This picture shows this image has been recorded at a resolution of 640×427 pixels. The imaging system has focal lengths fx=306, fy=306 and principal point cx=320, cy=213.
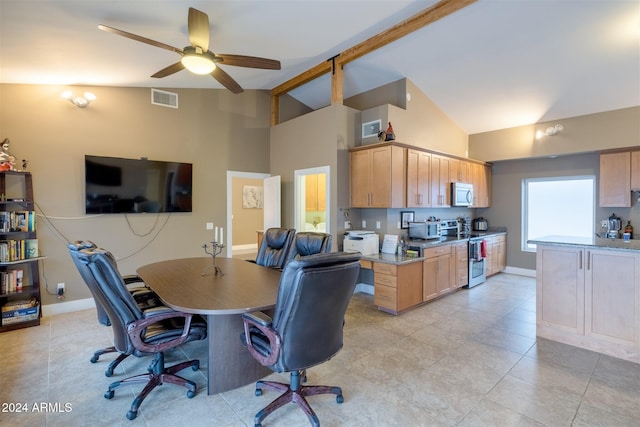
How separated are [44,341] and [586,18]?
22.7 ft

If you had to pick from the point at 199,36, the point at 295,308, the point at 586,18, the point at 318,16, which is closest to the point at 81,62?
the point at 199,36

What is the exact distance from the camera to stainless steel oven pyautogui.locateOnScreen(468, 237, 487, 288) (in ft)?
17.7

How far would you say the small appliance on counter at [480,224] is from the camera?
22.0 feet

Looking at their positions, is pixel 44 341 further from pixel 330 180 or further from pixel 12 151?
pixel 330 180

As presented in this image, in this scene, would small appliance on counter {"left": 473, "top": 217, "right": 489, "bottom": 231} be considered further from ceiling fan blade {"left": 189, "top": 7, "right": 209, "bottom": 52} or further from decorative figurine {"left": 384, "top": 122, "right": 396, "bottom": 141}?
ceiling fan blade {"left": 189, "top": 7, "right": 209, "bottom": 52}

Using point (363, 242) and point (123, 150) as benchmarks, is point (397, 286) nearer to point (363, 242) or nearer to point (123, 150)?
point (363, 242)

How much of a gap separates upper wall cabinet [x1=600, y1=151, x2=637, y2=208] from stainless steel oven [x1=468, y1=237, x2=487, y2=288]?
6.48 feet

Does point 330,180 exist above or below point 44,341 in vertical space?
above

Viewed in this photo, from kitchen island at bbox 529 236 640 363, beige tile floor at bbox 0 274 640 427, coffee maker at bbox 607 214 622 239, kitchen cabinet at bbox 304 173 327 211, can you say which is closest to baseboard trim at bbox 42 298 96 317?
beige tile floor at bbox 0 274 640 427

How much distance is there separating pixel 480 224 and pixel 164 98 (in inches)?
259

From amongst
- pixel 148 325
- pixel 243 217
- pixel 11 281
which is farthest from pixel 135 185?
pixel 243 217

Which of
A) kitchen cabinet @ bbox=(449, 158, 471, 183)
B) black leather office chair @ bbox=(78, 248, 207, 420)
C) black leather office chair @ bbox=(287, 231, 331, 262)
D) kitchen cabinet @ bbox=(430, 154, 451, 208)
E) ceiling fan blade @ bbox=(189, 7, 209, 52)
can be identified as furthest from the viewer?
kitchen cabinet @ bbox=(449, 158, 471, 183)

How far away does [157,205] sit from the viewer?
4.68m

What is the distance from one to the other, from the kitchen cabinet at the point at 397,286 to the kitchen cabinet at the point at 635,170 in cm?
372
